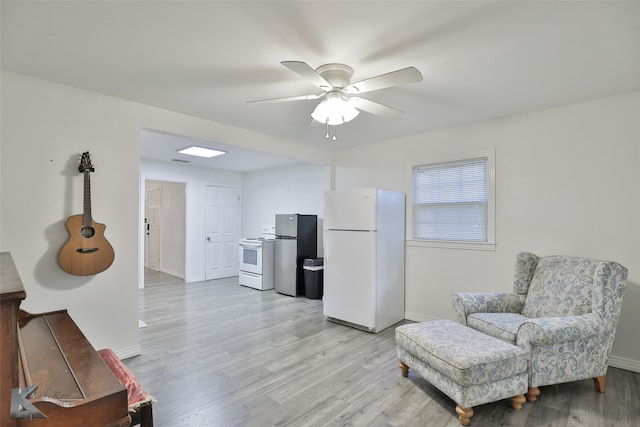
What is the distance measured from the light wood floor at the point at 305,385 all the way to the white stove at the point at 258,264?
1.84 m

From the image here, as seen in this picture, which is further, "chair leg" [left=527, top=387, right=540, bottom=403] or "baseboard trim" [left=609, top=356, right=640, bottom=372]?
"baseboard trim" [left=609, top=356, right=640, bottom=372]

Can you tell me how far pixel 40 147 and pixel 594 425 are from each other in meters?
4.32

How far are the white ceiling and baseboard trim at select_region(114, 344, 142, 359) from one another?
2266 millimetres

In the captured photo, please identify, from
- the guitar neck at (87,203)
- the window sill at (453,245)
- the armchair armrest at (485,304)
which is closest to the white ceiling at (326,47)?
the guitar neck at (87,203)

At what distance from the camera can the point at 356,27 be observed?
68.1 inches

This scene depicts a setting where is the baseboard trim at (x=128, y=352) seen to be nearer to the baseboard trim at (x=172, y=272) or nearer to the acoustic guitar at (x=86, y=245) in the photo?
the acoustic guitar at (x=86, y=245)

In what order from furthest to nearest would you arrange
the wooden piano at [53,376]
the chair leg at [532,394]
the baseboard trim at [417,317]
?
the baseboard trim at [417,317] → the chair leg at [532,394] → the wooden piano at [53,376]

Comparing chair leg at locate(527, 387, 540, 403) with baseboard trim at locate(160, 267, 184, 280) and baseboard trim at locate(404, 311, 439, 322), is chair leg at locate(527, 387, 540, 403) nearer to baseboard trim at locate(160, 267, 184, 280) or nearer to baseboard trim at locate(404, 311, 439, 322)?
baseboard trim at locate(404, 311, 439, 322)

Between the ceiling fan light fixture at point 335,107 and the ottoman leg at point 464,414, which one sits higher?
the ceiling fan light fixture at point 335,107

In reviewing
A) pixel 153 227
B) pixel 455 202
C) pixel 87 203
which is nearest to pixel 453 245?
pixel 455 202

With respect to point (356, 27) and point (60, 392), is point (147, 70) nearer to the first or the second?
point (356, 27)

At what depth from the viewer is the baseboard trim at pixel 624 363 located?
259cm

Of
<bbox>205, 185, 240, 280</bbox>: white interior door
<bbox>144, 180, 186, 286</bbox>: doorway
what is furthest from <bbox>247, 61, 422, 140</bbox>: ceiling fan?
<bbox>144, 180, 186, 286</bbox>: doorway

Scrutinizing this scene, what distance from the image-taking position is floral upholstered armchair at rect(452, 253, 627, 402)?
211 centimetres
